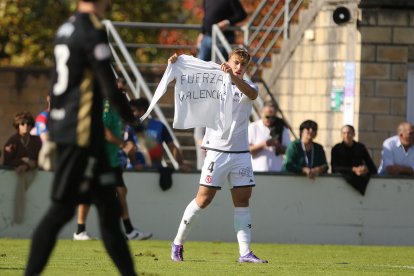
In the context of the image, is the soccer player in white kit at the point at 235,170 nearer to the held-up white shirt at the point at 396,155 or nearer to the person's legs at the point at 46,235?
the person's legs at the point at 46,235

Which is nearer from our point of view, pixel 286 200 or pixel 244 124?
pixel 244 124

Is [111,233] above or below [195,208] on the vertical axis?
above

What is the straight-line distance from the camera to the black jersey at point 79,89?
363 inches

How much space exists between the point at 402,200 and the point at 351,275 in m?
6.78

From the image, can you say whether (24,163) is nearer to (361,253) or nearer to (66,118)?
(361,253)

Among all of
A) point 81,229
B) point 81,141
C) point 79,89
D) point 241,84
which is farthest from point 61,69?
point 81,229

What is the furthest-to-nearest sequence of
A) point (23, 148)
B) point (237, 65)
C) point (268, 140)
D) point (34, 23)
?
point (34, 23)
point (268, 140)
point (23, 148)
point (237, 65)

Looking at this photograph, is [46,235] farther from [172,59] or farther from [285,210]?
[285,210]

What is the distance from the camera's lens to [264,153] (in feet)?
62.6

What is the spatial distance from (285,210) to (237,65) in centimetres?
597

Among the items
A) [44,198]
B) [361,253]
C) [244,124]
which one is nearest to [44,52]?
[44,198]

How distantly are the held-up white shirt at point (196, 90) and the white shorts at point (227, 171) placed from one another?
43 centimetres

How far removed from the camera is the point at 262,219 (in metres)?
18.8

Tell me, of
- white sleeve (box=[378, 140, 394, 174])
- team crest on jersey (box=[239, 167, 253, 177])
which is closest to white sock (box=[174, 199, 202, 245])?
team crest on jersey (box=[239, 167, 253, 177])
